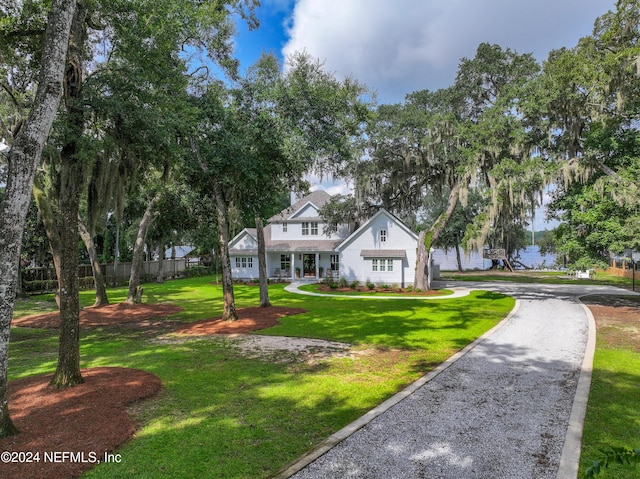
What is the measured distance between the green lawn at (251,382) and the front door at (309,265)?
16.9 m

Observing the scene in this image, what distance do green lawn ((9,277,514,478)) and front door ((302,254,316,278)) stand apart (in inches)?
665

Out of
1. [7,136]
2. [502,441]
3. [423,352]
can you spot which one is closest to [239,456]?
[502,441]

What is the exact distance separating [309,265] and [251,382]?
2518cm

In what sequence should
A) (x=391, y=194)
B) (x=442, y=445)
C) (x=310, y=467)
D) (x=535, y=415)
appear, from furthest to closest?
(x=391, y=194) < (x=535, y=415) < (x=442, y=445) < (x=310, y=467)

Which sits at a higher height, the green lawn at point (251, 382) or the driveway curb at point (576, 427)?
the green lawn at point (251, 382)

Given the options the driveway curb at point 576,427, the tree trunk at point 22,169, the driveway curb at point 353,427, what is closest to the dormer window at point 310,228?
the driveway curb at point 353,427

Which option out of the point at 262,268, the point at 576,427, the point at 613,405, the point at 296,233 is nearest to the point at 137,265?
the point at 262,268

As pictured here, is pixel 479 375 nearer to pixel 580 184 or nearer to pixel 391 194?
pixel 580 184

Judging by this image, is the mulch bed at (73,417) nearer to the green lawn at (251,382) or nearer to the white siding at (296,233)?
the green lawn at (251,382)

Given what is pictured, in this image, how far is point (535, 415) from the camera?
548cm

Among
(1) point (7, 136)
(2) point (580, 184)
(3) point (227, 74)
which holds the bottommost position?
(2) point (580, 184)

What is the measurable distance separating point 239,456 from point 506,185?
53.4 feet

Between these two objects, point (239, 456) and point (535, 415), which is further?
point (535, 415)

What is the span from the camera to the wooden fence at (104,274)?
21.6 m
